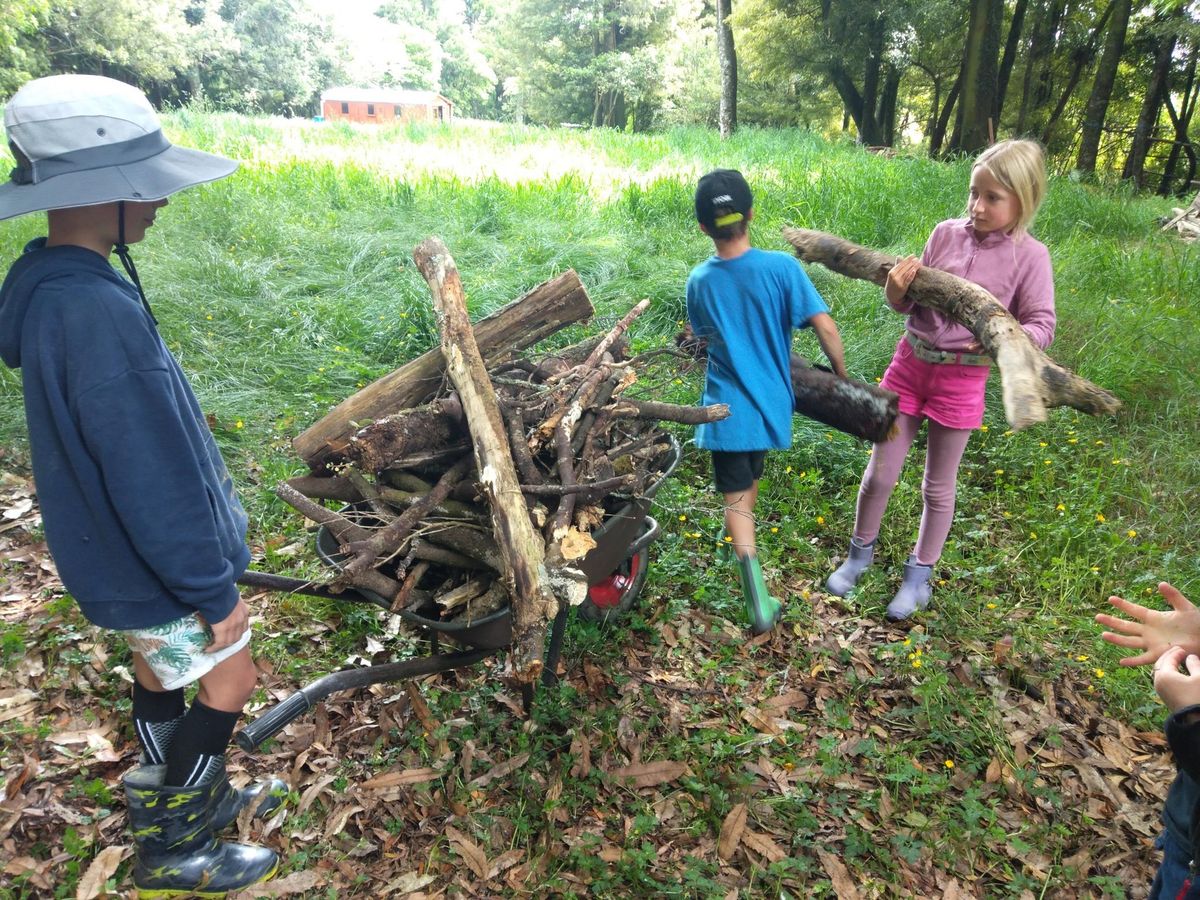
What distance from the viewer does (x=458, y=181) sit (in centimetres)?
1034

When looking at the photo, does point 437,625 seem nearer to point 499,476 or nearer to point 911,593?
point 499,476

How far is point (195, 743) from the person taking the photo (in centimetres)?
213

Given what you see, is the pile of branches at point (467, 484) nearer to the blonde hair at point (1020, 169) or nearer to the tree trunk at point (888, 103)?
the blonde hair at point (1020, 169)

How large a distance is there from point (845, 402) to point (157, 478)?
2.61 m

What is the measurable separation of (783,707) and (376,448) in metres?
1.98

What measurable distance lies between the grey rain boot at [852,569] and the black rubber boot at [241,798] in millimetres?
2623

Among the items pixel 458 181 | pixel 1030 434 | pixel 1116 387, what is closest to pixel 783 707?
pixel 1030 434

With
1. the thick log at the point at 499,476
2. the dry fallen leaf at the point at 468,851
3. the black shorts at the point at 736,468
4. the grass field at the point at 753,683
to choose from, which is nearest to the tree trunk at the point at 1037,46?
the grass field at the point at 753,683

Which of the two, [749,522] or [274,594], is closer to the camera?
[749,522]

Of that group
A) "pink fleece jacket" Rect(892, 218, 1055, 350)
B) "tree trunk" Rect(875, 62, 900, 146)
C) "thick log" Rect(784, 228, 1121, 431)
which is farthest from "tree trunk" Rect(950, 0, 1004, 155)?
"thick log" Rect(784, 228, 1121, 431)

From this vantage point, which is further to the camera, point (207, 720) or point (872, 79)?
point (872, 79)

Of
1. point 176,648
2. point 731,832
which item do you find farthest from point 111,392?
point 731,832

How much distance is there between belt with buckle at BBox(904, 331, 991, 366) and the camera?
3123 mm

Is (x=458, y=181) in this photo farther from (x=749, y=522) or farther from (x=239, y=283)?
(x=749, y=522)
